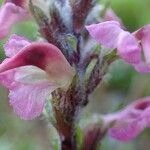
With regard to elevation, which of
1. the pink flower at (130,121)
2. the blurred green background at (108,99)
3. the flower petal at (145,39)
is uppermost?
the flower petal at (145,39)

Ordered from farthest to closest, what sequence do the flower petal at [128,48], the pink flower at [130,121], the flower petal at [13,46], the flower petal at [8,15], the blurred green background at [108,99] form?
1. the blurred green background at [108,99]
2. the pink flower at [130,121]
3. the flower petal at [8,15]
4. the flower petal at [13,46]
5. the flower petal at [128,48]

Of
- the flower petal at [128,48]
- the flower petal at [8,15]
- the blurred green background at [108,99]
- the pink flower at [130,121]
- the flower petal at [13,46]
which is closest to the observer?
the flower petal at [128,48]

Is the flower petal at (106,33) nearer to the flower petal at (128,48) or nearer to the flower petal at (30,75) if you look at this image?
the flower petal at (128,48)

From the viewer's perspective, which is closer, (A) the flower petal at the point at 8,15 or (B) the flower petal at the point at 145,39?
(B) the flower petal at the point at 145,39

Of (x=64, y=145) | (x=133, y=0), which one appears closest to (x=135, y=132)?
(x=64, y=145)

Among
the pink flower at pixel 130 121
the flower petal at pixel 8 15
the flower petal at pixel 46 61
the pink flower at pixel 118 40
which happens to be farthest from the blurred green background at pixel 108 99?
the pink flower at pixel 118 40

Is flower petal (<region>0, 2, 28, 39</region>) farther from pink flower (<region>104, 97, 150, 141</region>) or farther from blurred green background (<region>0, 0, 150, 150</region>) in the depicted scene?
blurred green background (<region>0, 0, 150, 150</region>)

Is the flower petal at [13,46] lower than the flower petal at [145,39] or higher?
higher

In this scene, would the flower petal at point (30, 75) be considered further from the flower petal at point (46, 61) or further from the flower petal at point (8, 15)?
the flower petal at point (8, 15)
